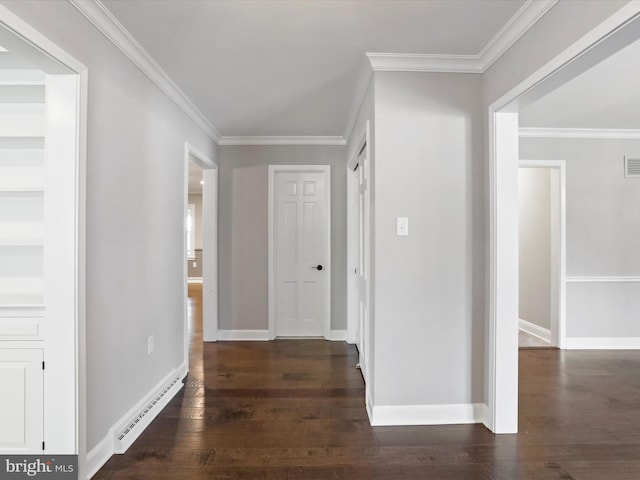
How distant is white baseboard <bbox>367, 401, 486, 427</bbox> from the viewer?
7.86ft

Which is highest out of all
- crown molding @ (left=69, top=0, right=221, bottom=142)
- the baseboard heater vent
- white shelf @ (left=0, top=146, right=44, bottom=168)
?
crown molding @ (left=69, top=0, right=221, bottom=142)

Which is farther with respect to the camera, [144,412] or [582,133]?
[582,133]

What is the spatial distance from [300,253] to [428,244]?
232 cm

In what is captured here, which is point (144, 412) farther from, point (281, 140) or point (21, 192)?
point (281, 140)

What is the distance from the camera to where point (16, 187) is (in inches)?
70.2

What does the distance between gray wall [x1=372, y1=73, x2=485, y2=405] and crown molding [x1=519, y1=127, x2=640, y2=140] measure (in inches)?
84.2

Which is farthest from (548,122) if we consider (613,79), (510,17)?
(510,17)

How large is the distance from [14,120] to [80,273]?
941 mm

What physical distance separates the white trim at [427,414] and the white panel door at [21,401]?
77.3 inches

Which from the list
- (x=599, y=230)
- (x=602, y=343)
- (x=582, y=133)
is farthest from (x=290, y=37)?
(x=602, y=343)

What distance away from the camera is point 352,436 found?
7.43 feet

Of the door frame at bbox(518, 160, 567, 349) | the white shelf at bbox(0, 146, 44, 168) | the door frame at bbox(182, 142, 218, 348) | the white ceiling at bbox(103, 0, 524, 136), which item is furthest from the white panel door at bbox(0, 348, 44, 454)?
the door frame at bbox(518, 160, 567, 349)

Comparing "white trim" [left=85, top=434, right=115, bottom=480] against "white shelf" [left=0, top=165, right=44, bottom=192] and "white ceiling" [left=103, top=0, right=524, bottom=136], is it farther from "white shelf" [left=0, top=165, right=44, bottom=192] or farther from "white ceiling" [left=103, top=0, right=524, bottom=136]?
"white ceiling" [left=103, top=0, right=524, bottom=136]

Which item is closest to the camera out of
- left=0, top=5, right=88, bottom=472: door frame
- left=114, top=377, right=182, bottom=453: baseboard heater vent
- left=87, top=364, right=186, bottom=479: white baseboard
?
left=0, top=5, right=88, bottom=472: door frame
